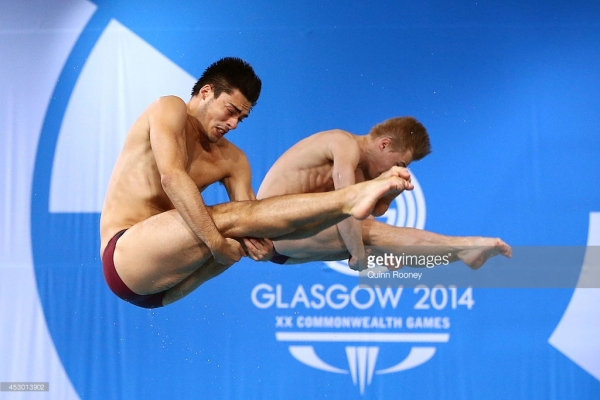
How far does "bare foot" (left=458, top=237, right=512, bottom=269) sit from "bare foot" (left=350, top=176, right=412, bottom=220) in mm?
902

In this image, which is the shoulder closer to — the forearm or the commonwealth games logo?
the forearm

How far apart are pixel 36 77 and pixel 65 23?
1.02 feet

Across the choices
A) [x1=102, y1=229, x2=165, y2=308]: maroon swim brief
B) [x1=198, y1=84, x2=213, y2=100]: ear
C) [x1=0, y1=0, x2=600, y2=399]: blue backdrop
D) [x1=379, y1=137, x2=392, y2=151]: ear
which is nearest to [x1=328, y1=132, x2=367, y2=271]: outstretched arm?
[x1=379, y1=137, x2=392, y2=151]: ear

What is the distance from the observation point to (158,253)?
2486mm

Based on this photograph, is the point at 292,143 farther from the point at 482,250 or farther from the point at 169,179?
the point at 169,179

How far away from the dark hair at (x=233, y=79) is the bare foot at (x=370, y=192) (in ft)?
2.35

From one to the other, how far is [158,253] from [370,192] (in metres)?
0.73

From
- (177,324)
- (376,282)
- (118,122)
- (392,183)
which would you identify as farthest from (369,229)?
(118,122)

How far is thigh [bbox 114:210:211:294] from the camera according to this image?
246 centimetres

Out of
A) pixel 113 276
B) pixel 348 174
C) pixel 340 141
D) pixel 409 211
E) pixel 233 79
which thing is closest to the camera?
pixel 113 276

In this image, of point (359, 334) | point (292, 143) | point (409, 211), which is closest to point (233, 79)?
point (292, 143)

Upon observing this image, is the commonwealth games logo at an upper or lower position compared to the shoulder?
lower

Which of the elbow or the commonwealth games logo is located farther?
the commonwealth games logo

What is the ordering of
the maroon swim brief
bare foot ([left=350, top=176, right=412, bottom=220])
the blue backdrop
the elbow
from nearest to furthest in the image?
bare foot ([left=350, top=176, right=412, bottom=220]), the elbow, the maroon swim brief, the blue backdrop
